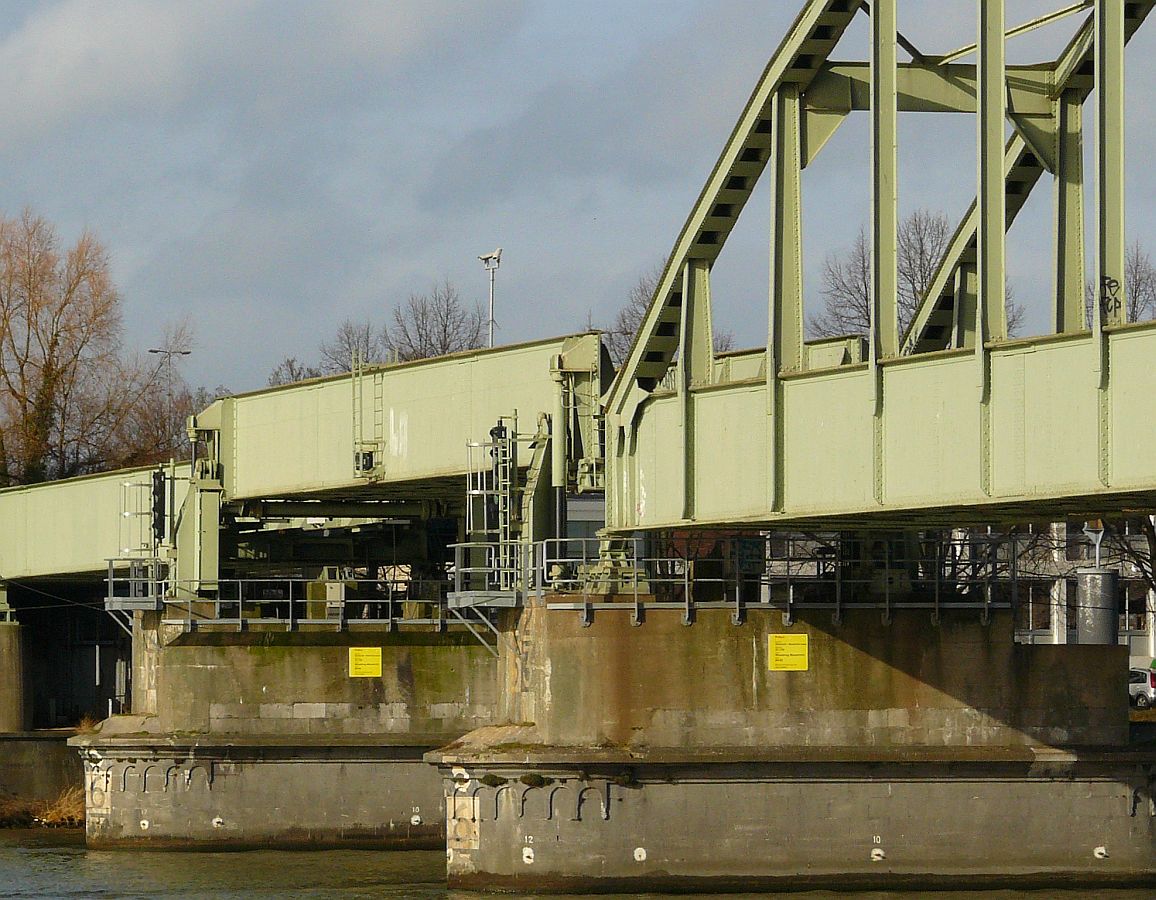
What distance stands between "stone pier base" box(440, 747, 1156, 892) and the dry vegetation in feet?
60.7

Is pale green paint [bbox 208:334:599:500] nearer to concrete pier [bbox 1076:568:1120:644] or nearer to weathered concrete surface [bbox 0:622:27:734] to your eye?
weathered concrete surface [bbox 0:622:27:734]

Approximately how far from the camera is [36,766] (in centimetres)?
5597

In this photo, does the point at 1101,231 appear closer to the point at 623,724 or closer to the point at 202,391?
the point at 623,724

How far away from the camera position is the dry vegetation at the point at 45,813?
169ft

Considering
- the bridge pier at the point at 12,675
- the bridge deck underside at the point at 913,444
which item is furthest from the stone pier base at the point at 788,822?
the bridge pier at the point at 12,675

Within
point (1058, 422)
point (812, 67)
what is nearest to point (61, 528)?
point (812, 67)

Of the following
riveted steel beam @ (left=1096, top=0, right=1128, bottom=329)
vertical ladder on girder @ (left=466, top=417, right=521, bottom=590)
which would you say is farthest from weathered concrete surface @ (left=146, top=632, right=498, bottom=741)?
riveted steel beam @ (left=1096, top=0, right=1128, bottom=329)

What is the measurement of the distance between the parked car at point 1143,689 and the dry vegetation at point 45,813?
27.9 metres

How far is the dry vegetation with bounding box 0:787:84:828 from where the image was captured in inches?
2034

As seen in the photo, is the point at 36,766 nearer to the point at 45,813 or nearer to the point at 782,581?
the point at 45,813

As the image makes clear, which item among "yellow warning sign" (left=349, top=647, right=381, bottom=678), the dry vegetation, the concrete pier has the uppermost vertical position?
the concrete pier

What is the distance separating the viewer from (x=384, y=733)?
45.6 metres

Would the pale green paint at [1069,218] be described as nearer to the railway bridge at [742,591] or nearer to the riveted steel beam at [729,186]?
the railway bridge at [742,591]

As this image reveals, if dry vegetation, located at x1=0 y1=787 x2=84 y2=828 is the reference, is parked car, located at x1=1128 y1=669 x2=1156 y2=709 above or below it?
above
